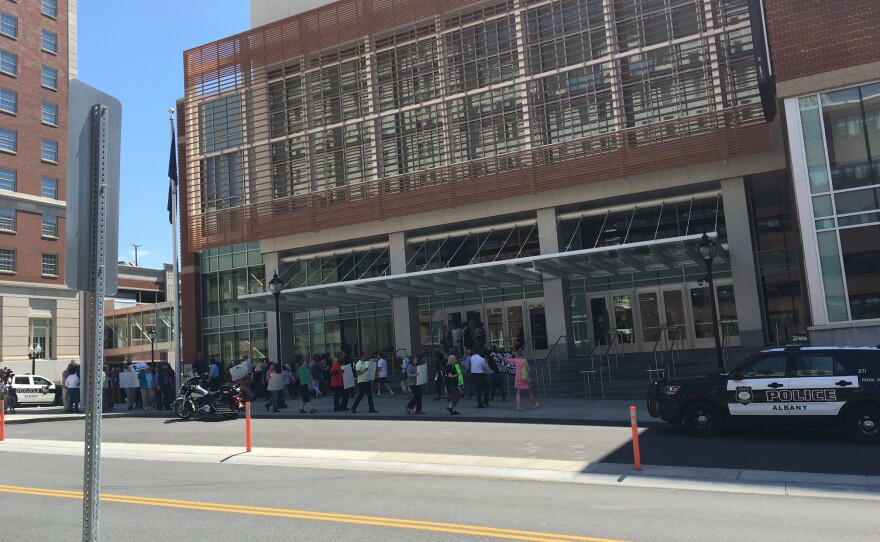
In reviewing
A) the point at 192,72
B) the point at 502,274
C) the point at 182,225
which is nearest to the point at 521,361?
the point at 502,274

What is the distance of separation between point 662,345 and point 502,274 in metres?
6.90

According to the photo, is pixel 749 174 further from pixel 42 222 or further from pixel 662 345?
pixel 42 222

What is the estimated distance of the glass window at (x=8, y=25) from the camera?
44938 millimetres

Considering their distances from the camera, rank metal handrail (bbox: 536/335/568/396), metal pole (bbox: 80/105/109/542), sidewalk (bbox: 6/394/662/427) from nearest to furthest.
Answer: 1. metal pole (bbox: 80/105/109/542)
2. sidewalk (bbox: 6/394/662/427)
3. metal handrail (bbox: 536/335/568/396)

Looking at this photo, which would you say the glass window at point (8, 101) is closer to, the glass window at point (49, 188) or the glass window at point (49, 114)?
the glass window at point (49, 114)

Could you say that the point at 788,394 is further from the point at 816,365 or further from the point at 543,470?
the point at 543,470

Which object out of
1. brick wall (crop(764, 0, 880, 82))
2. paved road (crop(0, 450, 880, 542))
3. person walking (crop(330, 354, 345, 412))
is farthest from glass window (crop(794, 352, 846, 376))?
person walking (crop(330, 354, 345, 412))

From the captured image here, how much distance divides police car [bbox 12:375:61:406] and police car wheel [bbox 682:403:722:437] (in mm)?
31277

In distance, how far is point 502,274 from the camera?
28.4 m

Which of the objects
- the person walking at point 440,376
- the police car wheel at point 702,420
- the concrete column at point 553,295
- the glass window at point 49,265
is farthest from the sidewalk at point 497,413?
the glass window at point 49,265

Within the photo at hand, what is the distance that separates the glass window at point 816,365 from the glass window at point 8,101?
156 ft

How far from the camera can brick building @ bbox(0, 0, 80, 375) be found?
144 ft

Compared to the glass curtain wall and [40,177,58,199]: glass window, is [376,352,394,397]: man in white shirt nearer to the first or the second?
the glass curtain wall

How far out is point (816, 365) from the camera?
1354cm
